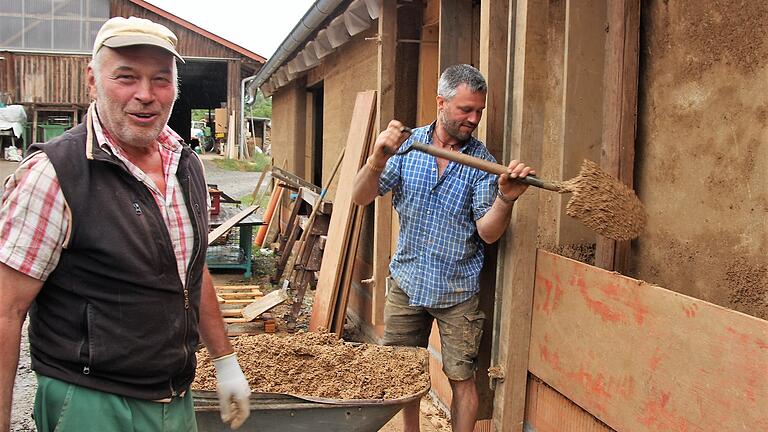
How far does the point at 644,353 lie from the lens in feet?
8.18

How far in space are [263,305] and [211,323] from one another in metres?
4.11

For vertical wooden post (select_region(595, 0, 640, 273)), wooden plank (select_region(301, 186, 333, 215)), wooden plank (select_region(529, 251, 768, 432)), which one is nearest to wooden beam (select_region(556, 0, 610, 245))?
vertical wooden post (select_region(595, 0, 640, 273))

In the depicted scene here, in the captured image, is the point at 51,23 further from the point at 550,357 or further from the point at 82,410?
the point at 82,410

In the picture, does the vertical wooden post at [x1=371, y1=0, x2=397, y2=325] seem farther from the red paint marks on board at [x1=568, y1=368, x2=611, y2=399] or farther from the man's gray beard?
the man's gray beard

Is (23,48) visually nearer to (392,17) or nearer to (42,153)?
(392,17)

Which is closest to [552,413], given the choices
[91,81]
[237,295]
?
[91,81]

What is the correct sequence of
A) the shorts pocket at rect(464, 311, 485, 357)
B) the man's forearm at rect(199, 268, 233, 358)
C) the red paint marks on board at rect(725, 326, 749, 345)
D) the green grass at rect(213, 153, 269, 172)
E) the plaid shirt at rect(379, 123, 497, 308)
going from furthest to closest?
1. the green grass at rect(213, 153, 269, 172)
2. the shorts pocket at rect(464, 311, 485, 357)
3. the plaid shirt at rect(379, 123, 497, 308)
4. the man's forearm at rect(199, 268, 233, 358)
5. the red paint marks on board at rect(725, 326, 749, 345)

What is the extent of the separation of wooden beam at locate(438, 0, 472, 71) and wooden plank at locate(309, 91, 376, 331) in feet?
4.72

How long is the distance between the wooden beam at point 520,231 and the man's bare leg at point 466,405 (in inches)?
4.6

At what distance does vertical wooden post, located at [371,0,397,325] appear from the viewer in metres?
5.21

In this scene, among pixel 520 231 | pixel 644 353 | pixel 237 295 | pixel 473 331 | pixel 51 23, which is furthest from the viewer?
pixel 51 23

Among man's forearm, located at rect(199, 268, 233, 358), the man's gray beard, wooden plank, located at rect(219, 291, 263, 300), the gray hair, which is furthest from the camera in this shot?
wooden plank, located at rect(219, 291, 263, 300)

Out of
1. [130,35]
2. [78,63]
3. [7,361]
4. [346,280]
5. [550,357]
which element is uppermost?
[78,63]

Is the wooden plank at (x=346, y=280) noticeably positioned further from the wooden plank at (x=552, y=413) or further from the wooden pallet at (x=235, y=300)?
the wooden plank at (x=552, y=413)
